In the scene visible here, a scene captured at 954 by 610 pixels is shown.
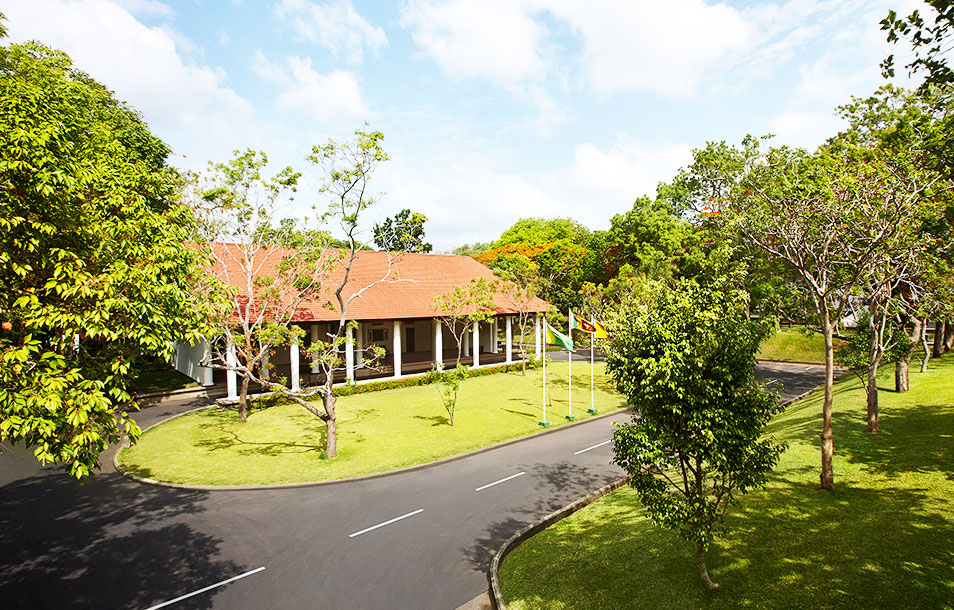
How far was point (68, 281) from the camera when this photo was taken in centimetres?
646

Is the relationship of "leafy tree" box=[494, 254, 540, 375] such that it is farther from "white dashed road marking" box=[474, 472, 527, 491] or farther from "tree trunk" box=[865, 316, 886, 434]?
"tree trunk" box=[865, 316, 886, 434]

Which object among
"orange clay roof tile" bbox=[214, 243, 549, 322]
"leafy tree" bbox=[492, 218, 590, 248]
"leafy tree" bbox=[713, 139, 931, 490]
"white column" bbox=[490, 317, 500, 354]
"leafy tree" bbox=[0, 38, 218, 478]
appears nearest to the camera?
"leafy tree" bbox=[0, 38, 218, 478]

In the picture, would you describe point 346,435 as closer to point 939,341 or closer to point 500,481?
point 500,481

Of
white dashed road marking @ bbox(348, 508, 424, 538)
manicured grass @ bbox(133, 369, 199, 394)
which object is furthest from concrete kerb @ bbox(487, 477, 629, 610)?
manicured grass @ bbox(133, 369, 199, 394)

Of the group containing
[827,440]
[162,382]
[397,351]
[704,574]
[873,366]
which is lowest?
[704,574]

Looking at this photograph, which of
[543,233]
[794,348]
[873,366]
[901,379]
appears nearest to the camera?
[873,366]

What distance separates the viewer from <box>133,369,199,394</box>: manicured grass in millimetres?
25569

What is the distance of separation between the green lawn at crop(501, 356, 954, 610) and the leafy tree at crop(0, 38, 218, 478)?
7276 millimetres

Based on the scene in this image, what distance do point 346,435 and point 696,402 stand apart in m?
14.3

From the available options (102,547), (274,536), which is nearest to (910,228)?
(274,536)

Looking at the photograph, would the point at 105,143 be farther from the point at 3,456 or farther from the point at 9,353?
the point at 3,456

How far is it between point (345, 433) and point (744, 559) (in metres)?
14.2

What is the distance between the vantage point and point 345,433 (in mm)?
18562

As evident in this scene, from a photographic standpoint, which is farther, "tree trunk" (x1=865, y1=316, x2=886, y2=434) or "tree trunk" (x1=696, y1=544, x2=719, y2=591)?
"tree trunk" (x1=865, y1=316, x2=886, y2=434)
